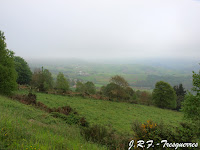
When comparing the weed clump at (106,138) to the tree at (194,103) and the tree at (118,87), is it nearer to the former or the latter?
the tree at (194,103)

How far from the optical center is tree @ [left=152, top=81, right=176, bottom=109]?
2814cm

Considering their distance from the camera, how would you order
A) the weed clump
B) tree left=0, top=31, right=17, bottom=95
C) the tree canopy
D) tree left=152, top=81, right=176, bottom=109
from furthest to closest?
tree left=152, top=81, right=176, bottom=109 < tree left=0, top=31, right=17, bottom=95 < the tree canopy < the weed clump

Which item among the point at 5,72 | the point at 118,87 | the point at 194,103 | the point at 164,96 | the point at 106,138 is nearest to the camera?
the point at 106,138

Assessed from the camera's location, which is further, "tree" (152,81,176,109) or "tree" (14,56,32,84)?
"tree" (152,81,176,109)

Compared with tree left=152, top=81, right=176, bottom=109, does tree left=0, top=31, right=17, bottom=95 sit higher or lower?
higher

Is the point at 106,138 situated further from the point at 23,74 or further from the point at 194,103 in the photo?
the point at 23,74

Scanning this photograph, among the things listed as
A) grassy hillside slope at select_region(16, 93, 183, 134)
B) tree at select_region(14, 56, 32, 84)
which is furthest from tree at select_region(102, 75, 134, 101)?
tree at select_region(14, 56, 32, 84)

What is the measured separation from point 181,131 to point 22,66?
114ft

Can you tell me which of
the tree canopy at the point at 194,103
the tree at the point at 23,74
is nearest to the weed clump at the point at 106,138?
the tree canopy at the point at 194,103

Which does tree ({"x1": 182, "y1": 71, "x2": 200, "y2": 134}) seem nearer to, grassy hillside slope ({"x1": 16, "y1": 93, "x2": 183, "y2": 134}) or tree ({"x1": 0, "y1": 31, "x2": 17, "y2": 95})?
grassy hillside slope ({"x1": 16, "y1": 93, "x2": 183, "y2": 134})

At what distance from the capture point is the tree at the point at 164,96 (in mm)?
28141

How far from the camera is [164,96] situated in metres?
28.3

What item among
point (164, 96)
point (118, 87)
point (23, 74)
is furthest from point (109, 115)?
A: point (23, 74)

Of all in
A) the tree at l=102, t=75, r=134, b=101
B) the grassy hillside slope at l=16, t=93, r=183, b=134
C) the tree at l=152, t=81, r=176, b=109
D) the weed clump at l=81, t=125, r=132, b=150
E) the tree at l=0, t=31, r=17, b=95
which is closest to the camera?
the weed clump at l=81, t=125, r=132, b=150
